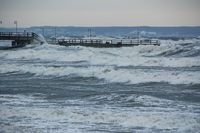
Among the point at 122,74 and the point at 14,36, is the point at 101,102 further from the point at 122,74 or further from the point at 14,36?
the point at 14,36

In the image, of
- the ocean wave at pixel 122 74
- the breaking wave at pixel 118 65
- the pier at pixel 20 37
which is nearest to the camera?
the ocean wave at pixel 122 74

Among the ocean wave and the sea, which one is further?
the ocean wave

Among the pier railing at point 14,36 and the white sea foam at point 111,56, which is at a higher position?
the pier railing at point 14,36

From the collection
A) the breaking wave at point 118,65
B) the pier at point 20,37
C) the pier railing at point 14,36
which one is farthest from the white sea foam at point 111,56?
the pier railing at point 14,36

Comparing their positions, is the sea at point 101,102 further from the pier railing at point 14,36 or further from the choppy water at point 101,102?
the pier railing at point 14,36

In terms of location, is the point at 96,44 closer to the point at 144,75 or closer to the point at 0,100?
the point at 144,75

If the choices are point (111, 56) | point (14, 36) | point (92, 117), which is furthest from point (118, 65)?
point (14, 36)

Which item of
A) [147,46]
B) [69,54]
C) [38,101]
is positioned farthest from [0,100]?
[147,46]

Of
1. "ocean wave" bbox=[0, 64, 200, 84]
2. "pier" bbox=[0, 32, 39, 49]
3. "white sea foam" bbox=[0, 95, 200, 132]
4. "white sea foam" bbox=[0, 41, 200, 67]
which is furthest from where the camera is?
"pier" bbox=[0, 32, 39, 49]

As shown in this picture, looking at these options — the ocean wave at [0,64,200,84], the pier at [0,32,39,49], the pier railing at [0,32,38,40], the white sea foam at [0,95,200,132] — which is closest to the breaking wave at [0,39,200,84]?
the ocean wave at [0,64,200,84]

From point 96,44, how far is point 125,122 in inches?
2219

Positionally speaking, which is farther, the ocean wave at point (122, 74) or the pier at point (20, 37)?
the pier at point (20, 37)

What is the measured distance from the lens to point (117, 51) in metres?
67.2

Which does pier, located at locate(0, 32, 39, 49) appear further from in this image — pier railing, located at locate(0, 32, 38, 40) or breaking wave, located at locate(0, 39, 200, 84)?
breaking wave, located at locate(0, 39, 200, 84)
